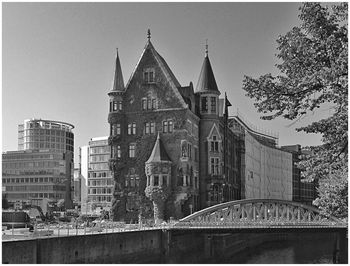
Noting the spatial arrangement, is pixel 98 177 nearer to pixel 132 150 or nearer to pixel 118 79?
pixel 118 79

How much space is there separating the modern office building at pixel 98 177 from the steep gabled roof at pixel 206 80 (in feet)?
213

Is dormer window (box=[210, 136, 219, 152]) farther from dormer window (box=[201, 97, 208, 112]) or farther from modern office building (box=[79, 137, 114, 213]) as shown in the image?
modern office building (box=[79, 137, 114, 213])

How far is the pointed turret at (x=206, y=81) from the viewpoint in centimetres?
6944

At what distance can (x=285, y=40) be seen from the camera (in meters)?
16.9

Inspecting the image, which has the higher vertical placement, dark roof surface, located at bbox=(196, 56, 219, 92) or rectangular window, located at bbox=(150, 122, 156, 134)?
dark roof surface, located at bbox=(196, 56, 219, 92)

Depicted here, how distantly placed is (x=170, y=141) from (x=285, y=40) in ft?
164

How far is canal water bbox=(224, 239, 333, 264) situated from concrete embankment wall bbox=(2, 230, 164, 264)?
37.4 ft

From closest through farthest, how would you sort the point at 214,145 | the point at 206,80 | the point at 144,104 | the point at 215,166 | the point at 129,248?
the point at 129,248
the point at 144,104
the point at 215,166
the point at 206,80
the point at 214,145

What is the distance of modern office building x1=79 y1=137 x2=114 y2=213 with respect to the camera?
440ft

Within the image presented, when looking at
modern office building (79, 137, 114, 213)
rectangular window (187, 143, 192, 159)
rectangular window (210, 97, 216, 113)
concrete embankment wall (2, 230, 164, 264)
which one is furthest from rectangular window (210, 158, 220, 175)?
modern office building (79, 137, 114, 213)

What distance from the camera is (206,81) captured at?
2741 inches

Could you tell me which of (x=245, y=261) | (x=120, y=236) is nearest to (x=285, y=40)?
(x=120, y=236)

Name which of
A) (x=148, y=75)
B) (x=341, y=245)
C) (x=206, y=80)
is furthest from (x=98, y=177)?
(x=341, y=245)

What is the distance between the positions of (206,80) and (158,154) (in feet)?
33.7
